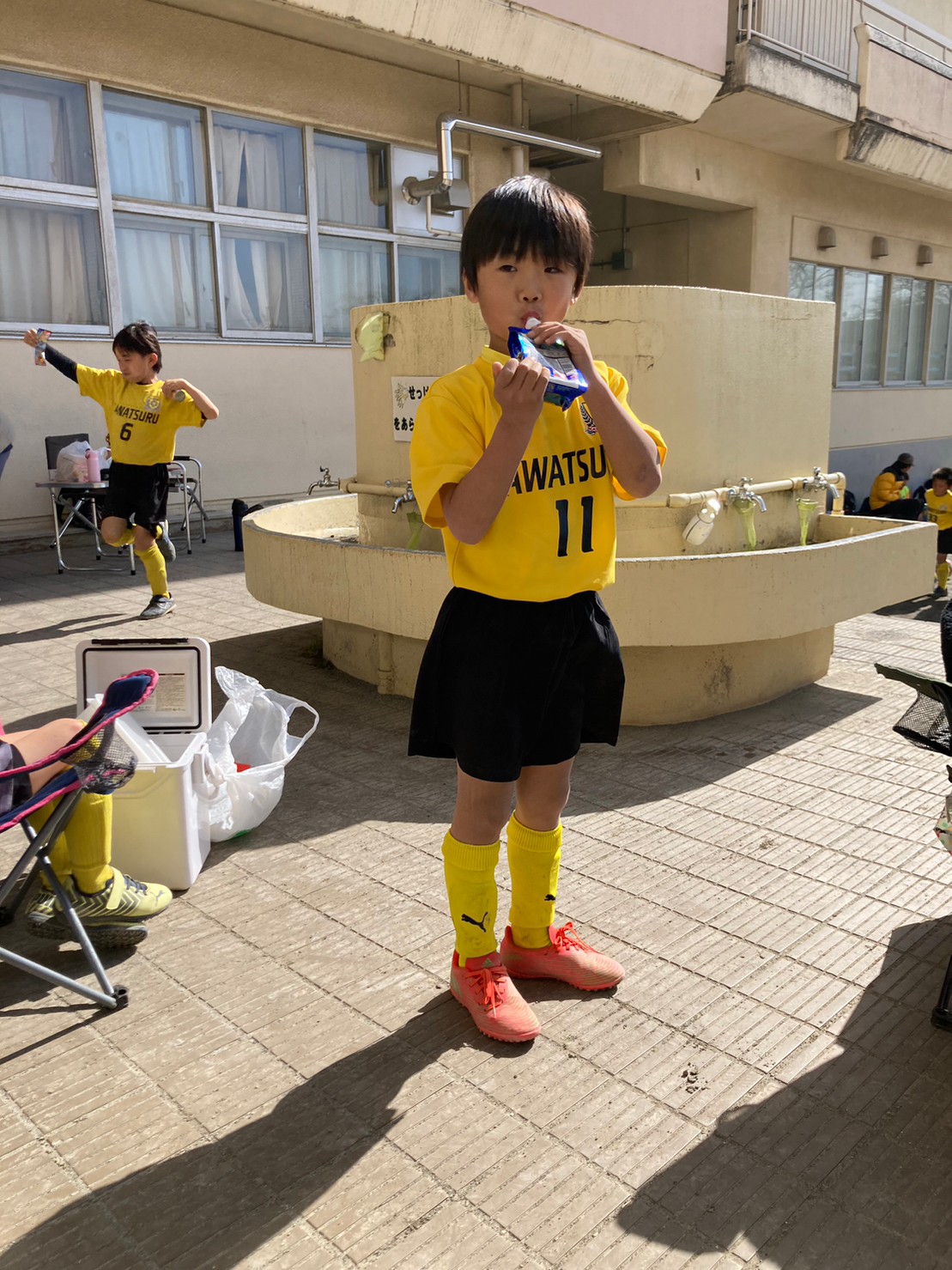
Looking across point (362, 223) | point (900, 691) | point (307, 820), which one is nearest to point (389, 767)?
point (307, 820)

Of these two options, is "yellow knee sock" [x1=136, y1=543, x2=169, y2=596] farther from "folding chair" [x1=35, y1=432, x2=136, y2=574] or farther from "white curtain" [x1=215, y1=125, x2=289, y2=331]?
"white curtain" [x1=215, y1=125, x2=289, y2=331]

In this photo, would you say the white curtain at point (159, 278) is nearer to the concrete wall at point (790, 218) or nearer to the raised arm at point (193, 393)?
the raised arm at point (193, 393)

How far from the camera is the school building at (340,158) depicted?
9930mm

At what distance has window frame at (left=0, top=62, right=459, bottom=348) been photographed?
999 cm

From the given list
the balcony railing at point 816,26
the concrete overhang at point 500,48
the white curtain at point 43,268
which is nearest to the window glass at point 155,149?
the white curtain at point 43,268

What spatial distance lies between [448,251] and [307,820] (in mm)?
11237

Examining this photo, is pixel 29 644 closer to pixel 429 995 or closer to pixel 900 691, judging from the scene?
pixel 429 995

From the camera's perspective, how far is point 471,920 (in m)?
2.59

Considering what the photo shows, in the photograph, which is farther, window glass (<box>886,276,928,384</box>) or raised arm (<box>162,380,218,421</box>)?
window glass (<box>886,276,928,384</box>)

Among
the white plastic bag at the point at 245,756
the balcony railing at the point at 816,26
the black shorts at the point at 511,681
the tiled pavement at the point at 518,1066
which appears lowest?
the tiled pavement at the point at 518,1066

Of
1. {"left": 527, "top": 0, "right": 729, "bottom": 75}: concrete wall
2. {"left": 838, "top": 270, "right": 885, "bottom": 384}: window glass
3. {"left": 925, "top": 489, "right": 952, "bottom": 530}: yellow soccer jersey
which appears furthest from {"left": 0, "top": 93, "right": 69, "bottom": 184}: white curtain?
{"left": 838, "top": 270, "right": 885, "bottom": 384}: window glass

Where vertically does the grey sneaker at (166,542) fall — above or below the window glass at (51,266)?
below

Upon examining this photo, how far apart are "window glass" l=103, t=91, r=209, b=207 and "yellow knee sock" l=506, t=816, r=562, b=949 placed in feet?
32.8

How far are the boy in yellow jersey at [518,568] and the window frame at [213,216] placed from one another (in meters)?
7.30
